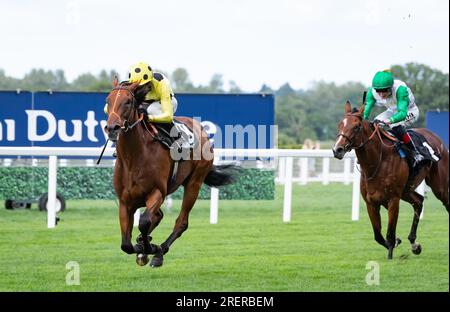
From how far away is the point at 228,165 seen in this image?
8.85 metres

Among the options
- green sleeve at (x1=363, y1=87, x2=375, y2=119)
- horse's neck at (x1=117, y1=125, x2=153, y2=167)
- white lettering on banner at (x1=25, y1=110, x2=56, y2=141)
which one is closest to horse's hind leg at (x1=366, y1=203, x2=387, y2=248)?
green sleeve at (x1=363, y1=87, x2=375, y2=119)

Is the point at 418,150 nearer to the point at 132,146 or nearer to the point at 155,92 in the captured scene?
the point at 155,92

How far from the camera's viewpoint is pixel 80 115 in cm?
1415

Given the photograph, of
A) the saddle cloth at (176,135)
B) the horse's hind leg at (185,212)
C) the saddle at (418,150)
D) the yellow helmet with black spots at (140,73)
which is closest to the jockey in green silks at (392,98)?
the saddle at (418,150)

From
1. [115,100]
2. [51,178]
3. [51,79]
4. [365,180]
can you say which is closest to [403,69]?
[51,178]

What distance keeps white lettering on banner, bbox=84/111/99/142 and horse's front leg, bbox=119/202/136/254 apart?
21.9ft

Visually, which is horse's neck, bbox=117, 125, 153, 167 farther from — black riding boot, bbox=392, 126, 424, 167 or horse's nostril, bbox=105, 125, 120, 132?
black riding boot, bbox=392, 126, 424, 167

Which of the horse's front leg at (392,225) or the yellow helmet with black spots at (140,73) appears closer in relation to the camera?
the yellow helmet with black spots at (140,73)

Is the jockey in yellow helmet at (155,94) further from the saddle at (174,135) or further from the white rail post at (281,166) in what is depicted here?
the white rail post at (281,166)

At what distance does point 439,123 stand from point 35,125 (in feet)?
43.5

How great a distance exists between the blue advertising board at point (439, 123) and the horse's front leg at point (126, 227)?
17.6 metres

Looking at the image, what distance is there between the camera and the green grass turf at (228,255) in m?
8.26

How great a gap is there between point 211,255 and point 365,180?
6.92 ft

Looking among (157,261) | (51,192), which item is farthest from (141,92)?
(51,192)
